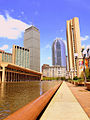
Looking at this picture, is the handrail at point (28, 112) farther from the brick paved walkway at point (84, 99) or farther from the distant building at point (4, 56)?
the distant building at point (4, 56)

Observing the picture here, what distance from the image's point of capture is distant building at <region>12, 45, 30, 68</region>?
172688mm

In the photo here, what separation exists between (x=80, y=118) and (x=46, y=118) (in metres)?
1.07

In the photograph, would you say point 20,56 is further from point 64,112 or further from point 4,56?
point 64,112

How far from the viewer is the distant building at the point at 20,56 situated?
567 feet

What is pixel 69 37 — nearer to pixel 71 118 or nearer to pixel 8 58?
pixel 8 58

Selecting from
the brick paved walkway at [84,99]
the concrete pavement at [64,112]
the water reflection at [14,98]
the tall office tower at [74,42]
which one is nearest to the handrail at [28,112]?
the concrete pavement at [64,112]

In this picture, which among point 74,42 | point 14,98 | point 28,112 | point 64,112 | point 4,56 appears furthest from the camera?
point 4,56

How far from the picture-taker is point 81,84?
69.8 ft

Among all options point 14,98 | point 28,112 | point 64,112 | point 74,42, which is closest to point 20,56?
point 74,42

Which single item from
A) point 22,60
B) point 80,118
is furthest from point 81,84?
point 22,60

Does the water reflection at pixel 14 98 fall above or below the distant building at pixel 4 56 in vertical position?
below

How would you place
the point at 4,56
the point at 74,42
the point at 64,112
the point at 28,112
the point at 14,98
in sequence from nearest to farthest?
the point at 28,112 → the point at 64,112 → the point at 14,98 → the point at 74,42 → the point at 4,56

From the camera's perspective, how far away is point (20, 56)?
18362 centimetres

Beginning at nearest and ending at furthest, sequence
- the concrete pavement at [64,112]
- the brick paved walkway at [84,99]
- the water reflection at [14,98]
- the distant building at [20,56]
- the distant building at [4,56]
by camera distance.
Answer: the concrete pavement at [64,112] → the water reflection at [14,98] → the brick paved walkway at [84,99] → the distant building at [20,56] → the distant building at [4,56]
